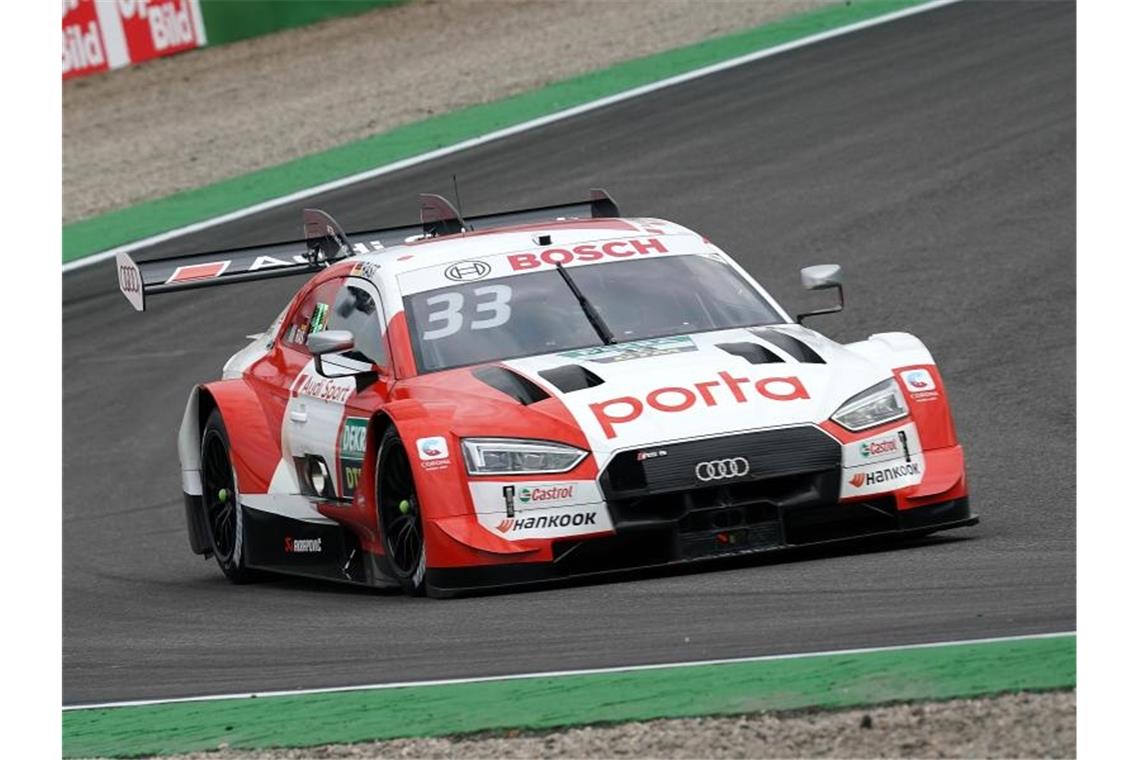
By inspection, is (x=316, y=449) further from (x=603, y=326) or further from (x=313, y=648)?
(x=313, y=648)

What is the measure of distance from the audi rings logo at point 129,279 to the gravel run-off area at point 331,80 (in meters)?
11.1

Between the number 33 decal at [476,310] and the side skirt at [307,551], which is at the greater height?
the number 33 decal at [476,310]

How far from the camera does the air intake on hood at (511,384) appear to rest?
28.0 ft

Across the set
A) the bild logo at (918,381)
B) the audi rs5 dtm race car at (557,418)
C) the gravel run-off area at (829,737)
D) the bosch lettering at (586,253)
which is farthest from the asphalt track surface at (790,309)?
the bosch lettering at (586,253)

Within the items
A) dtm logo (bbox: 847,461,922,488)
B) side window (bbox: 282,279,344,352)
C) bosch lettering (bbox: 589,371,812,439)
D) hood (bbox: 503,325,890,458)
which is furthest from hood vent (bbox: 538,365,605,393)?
side window (bbox: 282,279,344,352)

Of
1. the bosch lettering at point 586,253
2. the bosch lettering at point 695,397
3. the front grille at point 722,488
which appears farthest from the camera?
the bosch lettering at point 586,253

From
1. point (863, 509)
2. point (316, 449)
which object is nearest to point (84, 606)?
point (316, 449)

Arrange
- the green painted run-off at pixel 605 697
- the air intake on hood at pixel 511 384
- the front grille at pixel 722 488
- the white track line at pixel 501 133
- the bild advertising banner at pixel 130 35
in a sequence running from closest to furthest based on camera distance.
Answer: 1. the green painted run-off at pixel 605 697
2. the front grille at pixel 722 488
3. the air intake on hood at pixel 511 384
4. the white track line at pixel 501 133
5. the bild advertising banner at pixel 130 35

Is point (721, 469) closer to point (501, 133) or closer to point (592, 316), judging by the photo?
point (592, 316)

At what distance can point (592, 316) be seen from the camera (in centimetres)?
938

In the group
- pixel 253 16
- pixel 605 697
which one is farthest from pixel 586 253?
pixel 253 16

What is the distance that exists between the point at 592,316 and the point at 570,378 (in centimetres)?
80

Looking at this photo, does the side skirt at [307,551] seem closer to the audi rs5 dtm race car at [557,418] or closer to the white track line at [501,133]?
the audi rs5 dtm race car at [557,418]

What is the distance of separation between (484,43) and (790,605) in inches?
790
